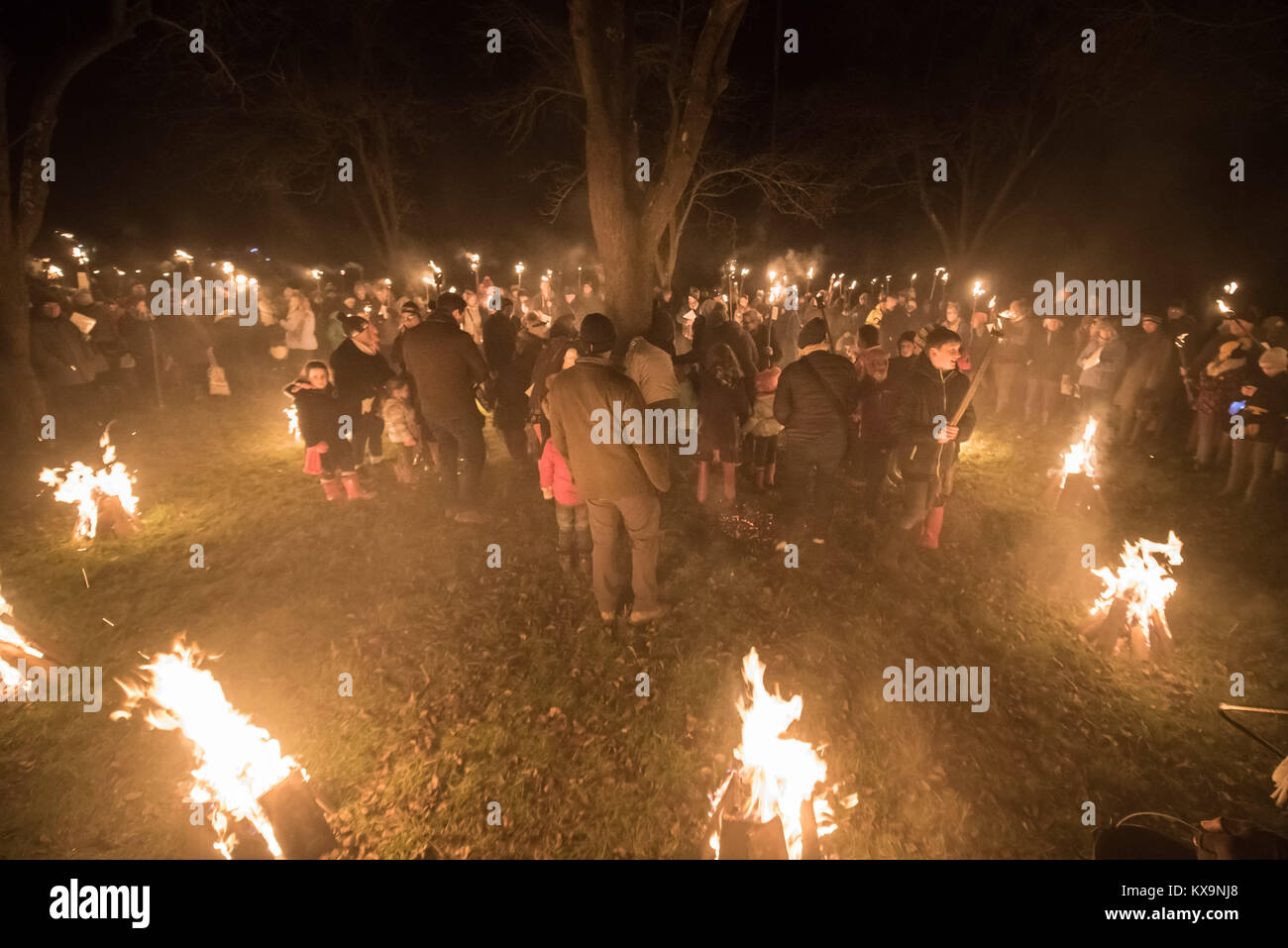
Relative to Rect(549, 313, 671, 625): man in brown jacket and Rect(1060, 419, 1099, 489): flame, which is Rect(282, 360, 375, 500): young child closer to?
Rect(549, 313, 671, 625): man in brown jacket

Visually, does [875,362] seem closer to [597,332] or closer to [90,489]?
[597,332]

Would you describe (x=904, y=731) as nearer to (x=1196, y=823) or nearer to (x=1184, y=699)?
(x=1196, y=823)

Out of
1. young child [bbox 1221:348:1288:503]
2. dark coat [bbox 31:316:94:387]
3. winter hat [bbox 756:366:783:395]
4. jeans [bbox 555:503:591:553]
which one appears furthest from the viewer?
dark coat [bbox 31:316:94:387]

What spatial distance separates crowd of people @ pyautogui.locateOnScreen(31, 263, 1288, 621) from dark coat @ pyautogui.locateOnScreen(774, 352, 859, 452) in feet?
0.07

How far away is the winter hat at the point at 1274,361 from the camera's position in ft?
22.4

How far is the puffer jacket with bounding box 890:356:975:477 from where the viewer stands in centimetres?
544

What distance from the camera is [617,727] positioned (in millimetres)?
4371

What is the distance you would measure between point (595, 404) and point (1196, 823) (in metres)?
4.82

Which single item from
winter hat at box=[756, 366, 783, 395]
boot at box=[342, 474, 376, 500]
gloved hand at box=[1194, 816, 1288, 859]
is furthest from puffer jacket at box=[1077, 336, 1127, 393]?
boot at box=[342, 474, 376, 500]

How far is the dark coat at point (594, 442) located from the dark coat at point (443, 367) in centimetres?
235

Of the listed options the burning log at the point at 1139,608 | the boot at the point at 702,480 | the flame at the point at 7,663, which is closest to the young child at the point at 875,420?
the boot at the point at 702,480

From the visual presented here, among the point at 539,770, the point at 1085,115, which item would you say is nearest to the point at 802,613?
the point at 539,770

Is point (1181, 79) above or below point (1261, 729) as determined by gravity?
above

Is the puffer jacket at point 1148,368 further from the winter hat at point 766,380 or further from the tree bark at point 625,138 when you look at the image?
the tree bark at point 625,138
